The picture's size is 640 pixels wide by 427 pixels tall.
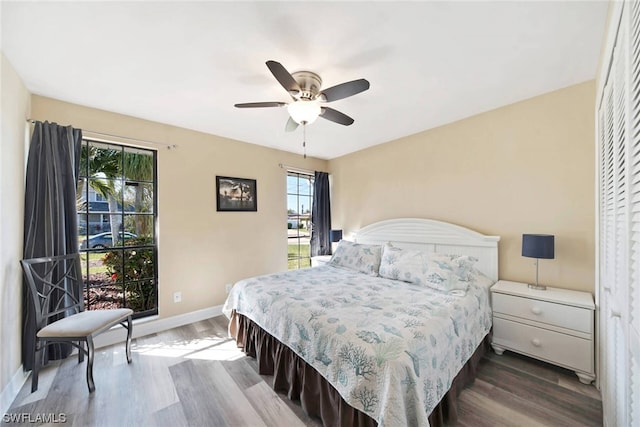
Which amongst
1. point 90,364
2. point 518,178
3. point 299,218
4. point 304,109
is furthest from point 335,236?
point 90,364

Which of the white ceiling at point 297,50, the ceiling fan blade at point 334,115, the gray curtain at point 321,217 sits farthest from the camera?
the gray curtain at point 321,217

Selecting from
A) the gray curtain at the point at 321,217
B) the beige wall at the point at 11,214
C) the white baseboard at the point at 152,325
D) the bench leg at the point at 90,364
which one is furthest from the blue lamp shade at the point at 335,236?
the beige wall at the point at 11,214

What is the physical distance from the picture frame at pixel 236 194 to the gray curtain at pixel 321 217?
117 cm

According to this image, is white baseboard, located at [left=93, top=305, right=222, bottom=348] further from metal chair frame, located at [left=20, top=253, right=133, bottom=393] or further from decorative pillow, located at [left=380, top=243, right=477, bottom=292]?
decorative pillow, located at [left=380, top=243, right=477, bottom=292]

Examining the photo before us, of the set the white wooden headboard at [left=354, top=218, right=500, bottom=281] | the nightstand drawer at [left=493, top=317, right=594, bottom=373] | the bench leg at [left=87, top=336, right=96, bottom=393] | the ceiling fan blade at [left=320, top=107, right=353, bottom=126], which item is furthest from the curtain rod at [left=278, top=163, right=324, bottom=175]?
the nightstand drawer at [left=493, top=317, right=594, bottom=373]

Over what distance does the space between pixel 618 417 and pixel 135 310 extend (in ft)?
13.2

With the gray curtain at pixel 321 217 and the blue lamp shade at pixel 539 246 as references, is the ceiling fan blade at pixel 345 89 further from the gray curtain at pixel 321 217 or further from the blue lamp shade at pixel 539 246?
the gray curtain at pixel 321 217

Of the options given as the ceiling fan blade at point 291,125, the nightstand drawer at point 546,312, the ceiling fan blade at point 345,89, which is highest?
the ceiling fan blade at point 345,89

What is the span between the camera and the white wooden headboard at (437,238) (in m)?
2.67

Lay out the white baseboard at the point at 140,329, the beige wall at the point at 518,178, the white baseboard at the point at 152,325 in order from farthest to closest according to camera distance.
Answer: the white baseboard at the point at 152,325
the beige wall at the point at 518,178
the white baseboard at the point at 140,329

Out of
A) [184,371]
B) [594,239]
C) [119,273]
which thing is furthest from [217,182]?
[594,239]

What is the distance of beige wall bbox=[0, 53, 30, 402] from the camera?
5.75 feet

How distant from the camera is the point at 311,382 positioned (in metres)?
1.71

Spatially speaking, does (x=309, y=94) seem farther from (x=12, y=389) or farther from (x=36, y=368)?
(x=12, y=389)
